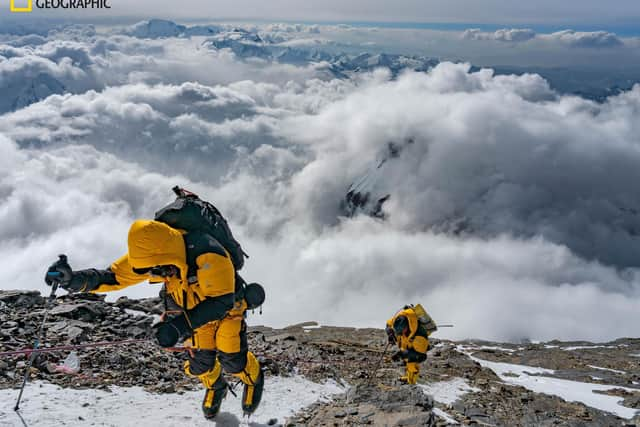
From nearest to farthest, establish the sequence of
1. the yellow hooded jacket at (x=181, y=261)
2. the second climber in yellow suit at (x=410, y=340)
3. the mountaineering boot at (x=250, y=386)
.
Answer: the yellow hooded jacket at (x=181, y=261)
the mountaineering boot at (x=250, y=386)
the second climber in yellow suit at (x=410, y=340)

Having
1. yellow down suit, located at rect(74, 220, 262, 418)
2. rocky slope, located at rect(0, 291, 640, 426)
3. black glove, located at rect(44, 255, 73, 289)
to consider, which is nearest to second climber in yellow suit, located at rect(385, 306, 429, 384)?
rocky slope, located at rect(0, 291, 640, 426)

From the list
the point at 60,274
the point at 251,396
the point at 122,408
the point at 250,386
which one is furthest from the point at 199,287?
the point at 122,408

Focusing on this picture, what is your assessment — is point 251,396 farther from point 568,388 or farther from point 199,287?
point 568,388

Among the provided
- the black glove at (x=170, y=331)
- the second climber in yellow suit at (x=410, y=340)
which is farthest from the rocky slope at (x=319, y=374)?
the black glove at (x=170, y=331)

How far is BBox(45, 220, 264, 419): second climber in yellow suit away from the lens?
5289 millimetres

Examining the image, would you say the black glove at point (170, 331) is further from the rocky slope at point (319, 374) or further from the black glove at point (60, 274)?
the rocky slope at point (319, 374)

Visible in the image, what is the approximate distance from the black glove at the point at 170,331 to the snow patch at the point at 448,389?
7.37m

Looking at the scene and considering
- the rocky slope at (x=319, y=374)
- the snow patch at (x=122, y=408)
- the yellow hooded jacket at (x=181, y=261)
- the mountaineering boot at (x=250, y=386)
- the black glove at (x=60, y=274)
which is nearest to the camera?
the yellow hooded jacket at (x=181, y=261)

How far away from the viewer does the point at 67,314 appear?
11.7 m

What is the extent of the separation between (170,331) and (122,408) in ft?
6.97

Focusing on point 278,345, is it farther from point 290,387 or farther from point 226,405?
point 226,405

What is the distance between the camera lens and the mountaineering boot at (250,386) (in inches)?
274

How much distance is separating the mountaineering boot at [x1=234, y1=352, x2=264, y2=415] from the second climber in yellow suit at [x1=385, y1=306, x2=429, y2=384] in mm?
4560

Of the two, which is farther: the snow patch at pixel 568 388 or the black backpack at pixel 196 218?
the snow patch at pixel 568 388
